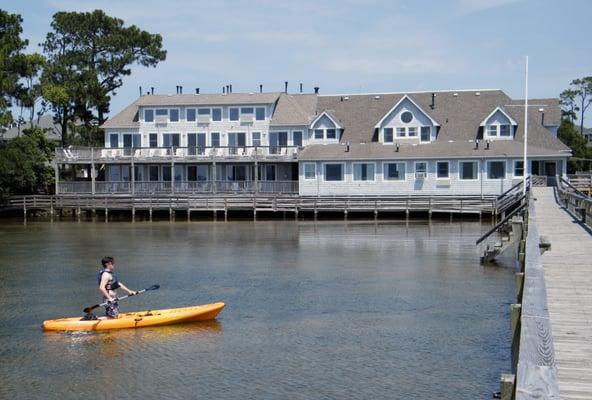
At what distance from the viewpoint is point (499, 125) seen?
5953cm

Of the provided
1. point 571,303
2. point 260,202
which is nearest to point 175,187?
point 260,202

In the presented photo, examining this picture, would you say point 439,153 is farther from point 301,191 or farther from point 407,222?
point 301,191

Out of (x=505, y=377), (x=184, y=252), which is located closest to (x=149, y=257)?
(x=184, y=252)

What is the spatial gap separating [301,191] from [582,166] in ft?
135

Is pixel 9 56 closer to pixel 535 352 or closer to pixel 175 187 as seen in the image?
pixel 175 187

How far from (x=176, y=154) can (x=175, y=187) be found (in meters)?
2.75

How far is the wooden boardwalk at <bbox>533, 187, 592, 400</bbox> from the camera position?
894cm

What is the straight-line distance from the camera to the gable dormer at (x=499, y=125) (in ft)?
194

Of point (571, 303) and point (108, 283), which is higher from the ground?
point (571, 303)

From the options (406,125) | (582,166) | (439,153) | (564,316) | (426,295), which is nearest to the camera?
(564,316)

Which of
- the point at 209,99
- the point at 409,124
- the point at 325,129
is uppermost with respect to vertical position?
the point at 209,99

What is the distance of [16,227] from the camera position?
175 feet

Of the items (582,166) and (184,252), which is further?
(582,166)

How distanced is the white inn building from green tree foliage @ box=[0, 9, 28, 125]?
660cm
